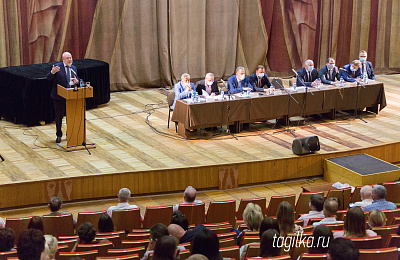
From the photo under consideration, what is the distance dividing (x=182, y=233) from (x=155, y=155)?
11.8 feet

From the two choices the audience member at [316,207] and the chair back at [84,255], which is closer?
the chair back at [84,255]

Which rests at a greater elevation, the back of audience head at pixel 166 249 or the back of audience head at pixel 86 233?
the back of audience head at pixel 166 249

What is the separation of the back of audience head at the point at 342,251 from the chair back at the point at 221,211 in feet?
7.91

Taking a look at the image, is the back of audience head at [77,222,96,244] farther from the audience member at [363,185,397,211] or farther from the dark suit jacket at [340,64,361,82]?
the dark suit jacket at [340,64,361,82]

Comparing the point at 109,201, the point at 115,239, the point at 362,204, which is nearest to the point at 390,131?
the point at 362,204

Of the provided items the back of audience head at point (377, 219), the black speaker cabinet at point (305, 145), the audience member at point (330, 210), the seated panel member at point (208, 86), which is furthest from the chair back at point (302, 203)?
the seated panel member at point (208, 86)

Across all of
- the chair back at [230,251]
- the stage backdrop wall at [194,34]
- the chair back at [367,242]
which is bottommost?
the chair back at [230,251]

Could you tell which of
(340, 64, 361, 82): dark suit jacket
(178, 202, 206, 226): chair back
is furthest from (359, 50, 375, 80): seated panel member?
(178, 202, 206, 226): chair back

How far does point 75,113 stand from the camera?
793 centimetres

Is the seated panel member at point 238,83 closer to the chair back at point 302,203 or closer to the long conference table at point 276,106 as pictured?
the long conference table at point 276,106

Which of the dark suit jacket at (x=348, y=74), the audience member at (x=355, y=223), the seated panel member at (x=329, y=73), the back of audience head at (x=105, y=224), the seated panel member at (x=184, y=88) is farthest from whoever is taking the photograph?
the dark suit jacket at (x=348, y=74)

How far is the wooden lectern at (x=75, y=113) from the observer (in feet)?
25.4

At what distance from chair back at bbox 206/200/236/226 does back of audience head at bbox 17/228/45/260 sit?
2350mm

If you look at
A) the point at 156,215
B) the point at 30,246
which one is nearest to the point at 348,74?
the point at 156,215
